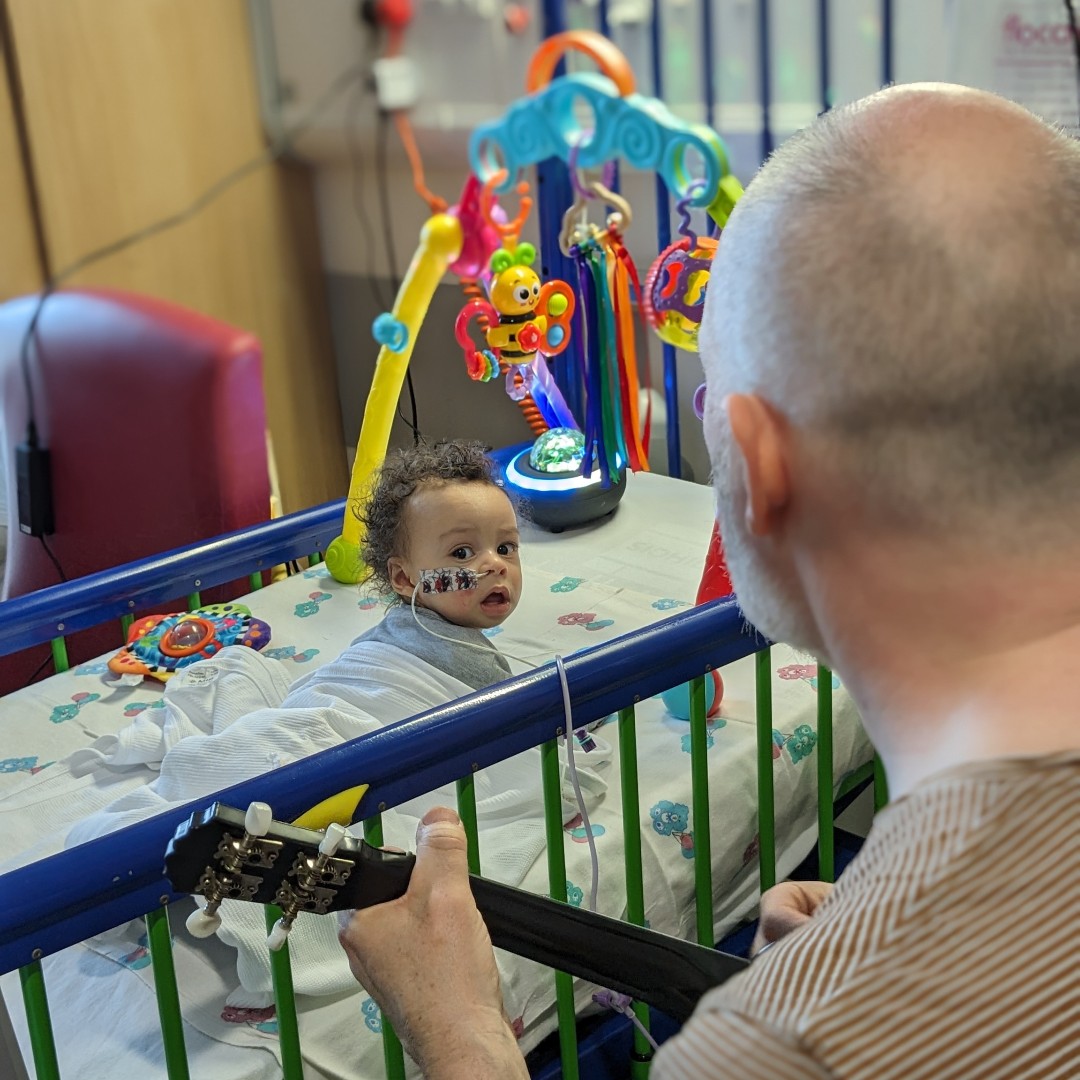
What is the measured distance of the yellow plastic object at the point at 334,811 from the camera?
2.90ft

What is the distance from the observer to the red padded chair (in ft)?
5.96

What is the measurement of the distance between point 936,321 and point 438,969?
407 millimetres

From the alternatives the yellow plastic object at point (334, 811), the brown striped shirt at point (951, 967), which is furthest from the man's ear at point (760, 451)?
the yellow plastic object at point (334, 811)

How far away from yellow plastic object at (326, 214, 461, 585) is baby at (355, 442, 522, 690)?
0.21 m

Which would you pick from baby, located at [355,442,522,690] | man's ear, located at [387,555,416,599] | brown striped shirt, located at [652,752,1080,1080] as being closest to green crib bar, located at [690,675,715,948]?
baby, located at [355,442,522,690]

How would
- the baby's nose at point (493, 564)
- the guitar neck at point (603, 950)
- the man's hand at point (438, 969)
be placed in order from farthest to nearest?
1. the baby's nose at point (493, 564)
2. the guitar neck at point (603, 950)
3. the man's hand at point (438, 969)

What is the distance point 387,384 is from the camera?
1.71 metres

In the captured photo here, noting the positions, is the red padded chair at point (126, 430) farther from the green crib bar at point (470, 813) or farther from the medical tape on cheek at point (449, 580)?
the green crib bar at point (470, 813)

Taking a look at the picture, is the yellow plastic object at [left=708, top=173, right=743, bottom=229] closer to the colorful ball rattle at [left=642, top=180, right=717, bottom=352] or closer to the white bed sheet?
the colorful ball rattle at [left=642, top=180, right=717, bottom=352]

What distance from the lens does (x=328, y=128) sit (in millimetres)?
2037

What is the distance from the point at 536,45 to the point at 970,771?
62.1 inches

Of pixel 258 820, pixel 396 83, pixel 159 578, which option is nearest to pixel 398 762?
pixel 258 820

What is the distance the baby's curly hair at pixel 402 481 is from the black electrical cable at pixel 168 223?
2.16 feet

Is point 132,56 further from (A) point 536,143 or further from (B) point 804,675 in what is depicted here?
(B) point 804,675
